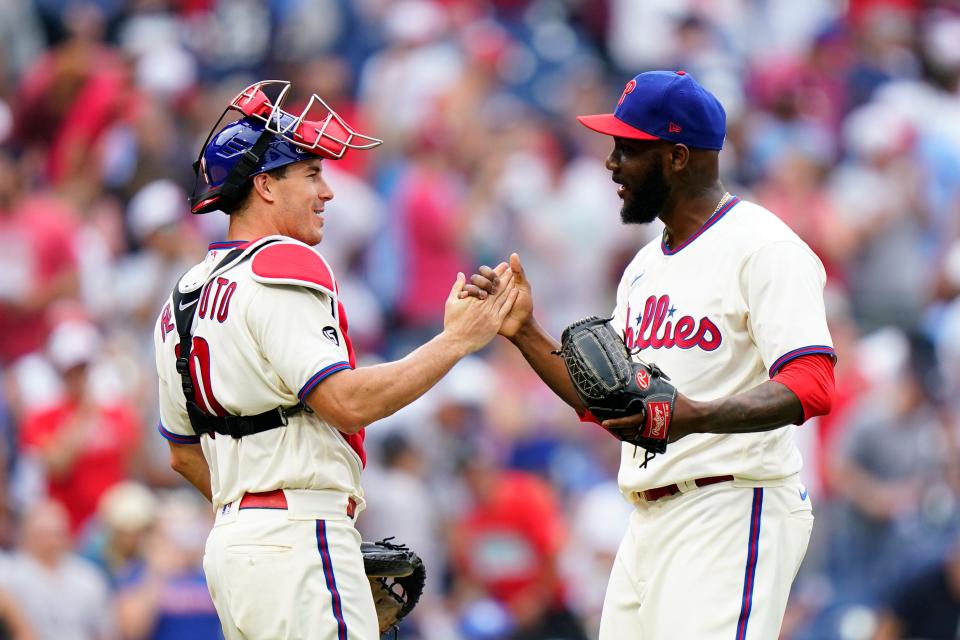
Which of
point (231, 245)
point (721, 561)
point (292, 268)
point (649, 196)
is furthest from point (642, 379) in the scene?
point (231, 245)

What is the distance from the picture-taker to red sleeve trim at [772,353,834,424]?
4.30m

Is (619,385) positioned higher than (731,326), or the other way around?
(731,326)

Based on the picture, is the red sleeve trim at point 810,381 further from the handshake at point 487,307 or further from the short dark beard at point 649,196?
the handshake at point 487,307

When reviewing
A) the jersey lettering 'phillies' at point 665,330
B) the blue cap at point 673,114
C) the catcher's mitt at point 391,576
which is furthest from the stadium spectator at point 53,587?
the blue cap at point 673,114

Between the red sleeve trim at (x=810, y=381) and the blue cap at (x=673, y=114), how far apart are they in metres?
0.80

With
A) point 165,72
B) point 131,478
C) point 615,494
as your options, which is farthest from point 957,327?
Answer: point 165,72

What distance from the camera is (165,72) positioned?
453 inches

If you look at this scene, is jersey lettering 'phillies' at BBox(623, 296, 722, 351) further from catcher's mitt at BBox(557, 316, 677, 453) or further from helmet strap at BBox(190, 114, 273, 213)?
helmet strap at BBox(190, 114, 273, 213)

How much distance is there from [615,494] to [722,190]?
4289mm

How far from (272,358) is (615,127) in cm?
131

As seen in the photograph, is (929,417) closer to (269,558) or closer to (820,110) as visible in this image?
(820,110)

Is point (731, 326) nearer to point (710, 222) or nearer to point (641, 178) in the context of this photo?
point (710, 222)

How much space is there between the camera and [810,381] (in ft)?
14.2

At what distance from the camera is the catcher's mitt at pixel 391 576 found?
4.80 metres
